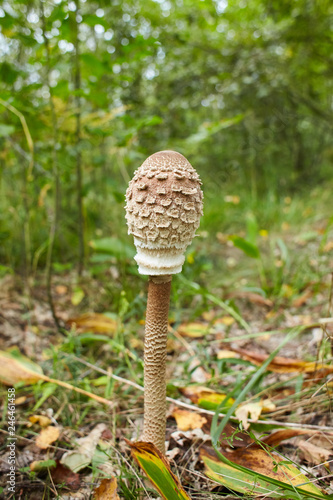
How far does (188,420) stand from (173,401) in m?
0.14

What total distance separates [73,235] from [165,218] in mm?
3022

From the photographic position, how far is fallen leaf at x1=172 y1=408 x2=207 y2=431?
185cm

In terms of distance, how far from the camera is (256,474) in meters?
1.35

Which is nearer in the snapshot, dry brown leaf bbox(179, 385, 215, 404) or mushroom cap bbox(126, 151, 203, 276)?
mushroom cap bbox(126, 151, 203, 276)

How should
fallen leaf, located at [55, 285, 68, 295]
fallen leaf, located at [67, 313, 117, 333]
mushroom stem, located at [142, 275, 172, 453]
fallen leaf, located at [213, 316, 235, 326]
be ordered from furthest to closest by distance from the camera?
fallen leaf, located at [55, 285, 68, 295]
fallen leaf, located at [213, 316, 235, 326]
fallen leaf, located at [67, 313, 117, 333]
mushroom stem, located at [142, 275, 172, 453]

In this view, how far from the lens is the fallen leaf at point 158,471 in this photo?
4.25 feet

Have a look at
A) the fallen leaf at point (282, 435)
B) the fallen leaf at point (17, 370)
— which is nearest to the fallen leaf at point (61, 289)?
the fallen leaf at point (17, 370)

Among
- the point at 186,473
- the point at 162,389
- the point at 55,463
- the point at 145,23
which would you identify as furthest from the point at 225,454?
the point at 145,23

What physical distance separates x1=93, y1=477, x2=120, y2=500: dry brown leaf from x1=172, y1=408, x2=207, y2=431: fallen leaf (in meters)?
0.47

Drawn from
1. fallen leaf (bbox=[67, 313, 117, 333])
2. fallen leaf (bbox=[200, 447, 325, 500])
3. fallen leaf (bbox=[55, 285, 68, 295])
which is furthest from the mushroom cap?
fallen leaf (bbox=[55, 285, 68, 295])

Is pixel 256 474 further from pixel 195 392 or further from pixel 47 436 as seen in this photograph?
pixel 47 436

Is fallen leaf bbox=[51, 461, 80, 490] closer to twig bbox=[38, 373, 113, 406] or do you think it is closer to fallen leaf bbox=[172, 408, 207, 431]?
twig bbox=[38, 373, 113, 406]

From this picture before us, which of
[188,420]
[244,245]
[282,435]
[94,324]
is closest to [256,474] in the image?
[282,435]

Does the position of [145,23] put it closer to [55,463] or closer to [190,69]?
[190,69]
